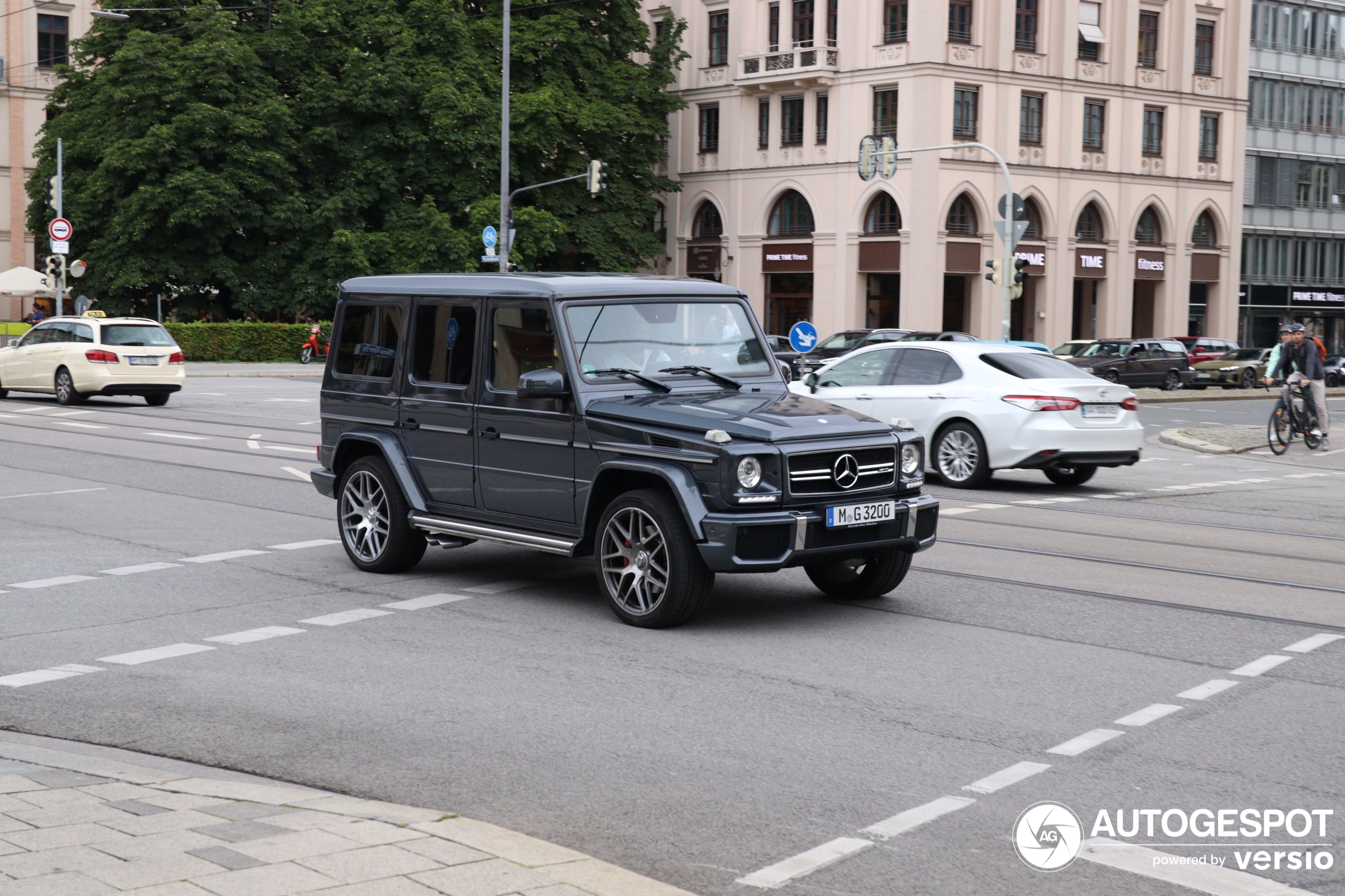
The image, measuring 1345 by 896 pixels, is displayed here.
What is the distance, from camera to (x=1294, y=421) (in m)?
23.4

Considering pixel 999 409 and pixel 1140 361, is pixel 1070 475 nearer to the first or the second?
pixel 999 409

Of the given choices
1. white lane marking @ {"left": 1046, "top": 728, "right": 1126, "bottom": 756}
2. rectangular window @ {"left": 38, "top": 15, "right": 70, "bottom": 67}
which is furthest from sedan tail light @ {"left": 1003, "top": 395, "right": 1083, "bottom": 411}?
rectangular window @ {"left": 38, "top": 15, "right": 70, "bottom": 67}

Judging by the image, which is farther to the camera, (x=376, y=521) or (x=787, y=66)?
(x=787, y=66)

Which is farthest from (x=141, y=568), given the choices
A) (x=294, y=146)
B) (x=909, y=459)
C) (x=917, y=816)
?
(x=294, y=146)

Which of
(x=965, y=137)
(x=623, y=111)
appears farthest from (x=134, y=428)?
(x=965, y=137)

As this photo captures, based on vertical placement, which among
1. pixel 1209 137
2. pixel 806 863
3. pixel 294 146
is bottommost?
pixel 806 863

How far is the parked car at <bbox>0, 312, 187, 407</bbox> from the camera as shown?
27.7 metres

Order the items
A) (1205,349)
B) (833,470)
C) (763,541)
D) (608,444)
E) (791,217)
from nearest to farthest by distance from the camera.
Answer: (763,541) < (833,470) < (608,444) < (1205,349) < (791,217)

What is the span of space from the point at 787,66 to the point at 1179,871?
56.8 metres

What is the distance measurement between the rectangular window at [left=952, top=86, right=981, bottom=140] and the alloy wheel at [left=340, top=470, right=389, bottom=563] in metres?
48.9

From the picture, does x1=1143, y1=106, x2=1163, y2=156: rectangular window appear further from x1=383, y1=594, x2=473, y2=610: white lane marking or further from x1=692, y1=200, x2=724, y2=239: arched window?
x1=383, y1=594, x2=473, y2=610: white lane marking

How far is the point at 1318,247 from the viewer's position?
73.1m

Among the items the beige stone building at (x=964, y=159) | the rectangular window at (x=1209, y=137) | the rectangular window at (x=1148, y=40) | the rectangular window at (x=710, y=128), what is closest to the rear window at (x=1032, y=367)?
the beige stone building at (x=964, y=159)

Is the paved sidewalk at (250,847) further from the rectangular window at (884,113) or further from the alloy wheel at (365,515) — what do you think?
the rectangular window at (884,113)
